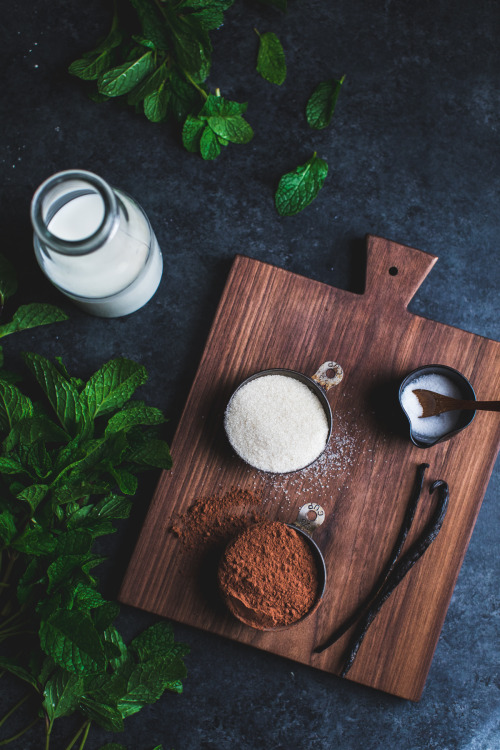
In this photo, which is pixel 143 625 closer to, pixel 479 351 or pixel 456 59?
pixel 479 351

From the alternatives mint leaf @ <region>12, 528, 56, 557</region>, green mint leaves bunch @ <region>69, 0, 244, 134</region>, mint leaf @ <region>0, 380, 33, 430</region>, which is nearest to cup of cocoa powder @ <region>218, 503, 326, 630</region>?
mint leaf @ <region>12, 528, 56, 557</region>

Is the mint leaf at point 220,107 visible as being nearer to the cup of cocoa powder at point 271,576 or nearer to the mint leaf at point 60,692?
the cup of cocoa powder at point 271,576

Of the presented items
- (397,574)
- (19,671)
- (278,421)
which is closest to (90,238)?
(278,421)

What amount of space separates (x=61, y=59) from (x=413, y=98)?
80 cm

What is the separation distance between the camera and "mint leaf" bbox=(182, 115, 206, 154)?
1.24 metres

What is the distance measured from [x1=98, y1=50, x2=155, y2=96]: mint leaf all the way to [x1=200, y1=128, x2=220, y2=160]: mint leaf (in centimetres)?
17

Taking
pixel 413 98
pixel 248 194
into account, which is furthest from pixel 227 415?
pixel 413 98

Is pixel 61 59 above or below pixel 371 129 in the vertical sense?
above

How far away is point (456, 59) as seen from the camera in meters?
1.32

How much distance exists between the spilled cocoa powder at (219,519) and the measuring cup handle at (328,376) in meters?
0.28

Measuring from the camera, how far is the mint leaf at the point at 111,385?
3.35 ft

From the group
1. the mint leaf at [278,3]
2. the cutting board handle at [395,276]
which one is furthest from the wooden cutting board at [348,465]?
the mint leaf at [278,3]

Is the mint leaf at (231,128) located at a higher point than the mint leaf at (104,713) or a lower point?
higher

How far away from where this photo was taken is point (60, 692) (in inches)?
39.8
